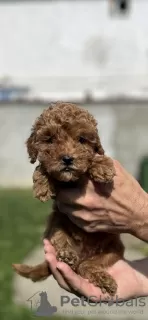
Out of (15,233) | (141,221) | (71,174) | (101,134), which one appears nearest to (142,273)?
(141,221)

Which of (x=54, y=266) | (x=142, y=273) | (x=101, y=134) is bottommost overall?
(x=142, y=273)

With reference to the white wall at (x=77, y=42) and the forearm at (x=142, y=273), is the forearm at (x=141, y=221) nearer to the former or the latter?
the forearm at (x=142, y=273)

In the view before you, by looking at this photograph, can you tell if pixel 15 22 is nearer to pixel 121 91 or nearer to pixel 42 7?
pixel 42 7

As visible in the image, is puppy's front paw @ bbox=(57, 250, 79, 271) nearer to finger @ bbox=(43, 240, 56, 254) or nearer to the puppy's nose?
finger @ bbox=(43, 240, 56, 254)

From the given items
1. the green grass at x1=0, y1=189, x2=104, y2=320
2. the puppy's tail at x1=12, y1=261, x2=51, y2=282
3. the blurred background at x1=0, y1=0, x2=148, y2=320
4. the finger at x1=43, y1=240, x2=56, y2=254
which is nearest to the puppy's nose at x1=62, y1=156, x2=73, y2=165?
the finger at x1=43, y1=240, x2=56, y2=254

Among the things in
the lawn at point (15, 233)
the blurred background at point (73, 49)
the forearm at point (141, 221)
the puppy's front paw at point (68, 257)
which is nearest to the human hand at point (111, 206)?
the forearm at point (141, 221)

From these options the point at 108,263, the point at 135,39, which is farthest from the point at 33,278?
the point at 135,39

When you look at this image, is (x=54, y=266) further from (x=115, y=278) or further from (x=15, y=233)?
(x=15, y=233)
